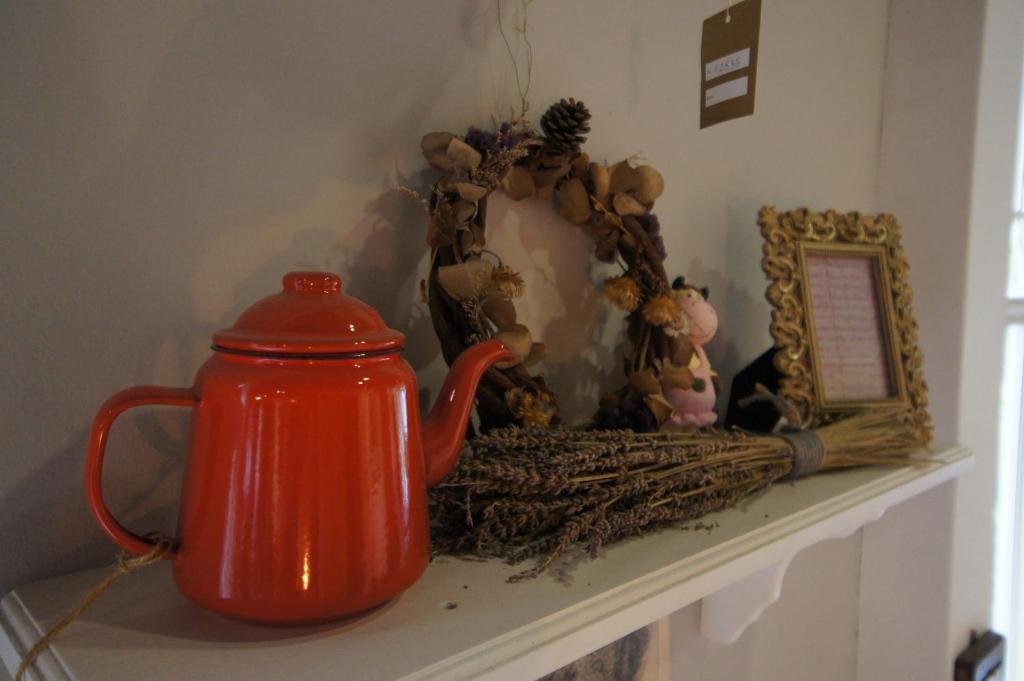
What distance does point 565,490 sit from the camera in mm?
A: 495

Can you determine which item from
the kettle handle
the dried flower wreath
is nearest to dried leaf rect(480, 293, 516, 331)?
the dried flower wreath

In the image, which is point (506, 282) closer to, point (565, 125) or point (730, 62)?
point (565, 125)

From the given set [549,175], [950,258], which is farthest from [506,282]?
[950,258]

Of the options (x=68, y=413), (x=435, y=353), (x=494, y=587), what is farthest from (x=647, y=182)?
(x=68, y=413)

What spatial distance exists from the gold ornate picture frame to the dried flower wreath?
0.62 feet

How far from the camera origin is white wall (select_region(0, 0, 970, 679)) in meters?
0.41

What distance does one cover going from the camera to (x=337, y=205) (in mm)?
519

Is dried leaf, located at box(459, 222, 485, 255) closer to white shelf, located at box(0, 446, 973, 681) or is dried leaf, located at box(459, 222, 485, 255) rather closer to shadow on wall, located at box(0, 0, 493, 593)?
shadow on wall, located at box(0, 0, 493, 593)

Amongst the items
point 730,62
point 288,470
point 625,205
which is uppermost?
point 730,62

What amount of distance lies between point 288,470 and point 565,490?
0.74 feet

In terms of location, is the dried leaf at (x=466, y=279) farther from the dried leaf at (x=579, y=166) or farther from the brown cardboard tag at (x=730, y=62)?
the brown cardboard tag at (x=730, y=62)

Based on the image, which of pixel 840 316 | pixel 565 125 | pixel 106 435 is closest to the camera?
pixel 106 435

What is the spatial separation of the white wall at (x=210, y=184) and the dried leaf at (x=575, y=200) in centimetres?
4

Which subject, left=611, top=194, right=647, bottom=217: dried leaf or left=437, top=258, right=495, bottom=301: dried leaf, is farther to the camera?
left=611, top=194, right=647, bottom=217: dried leaf
